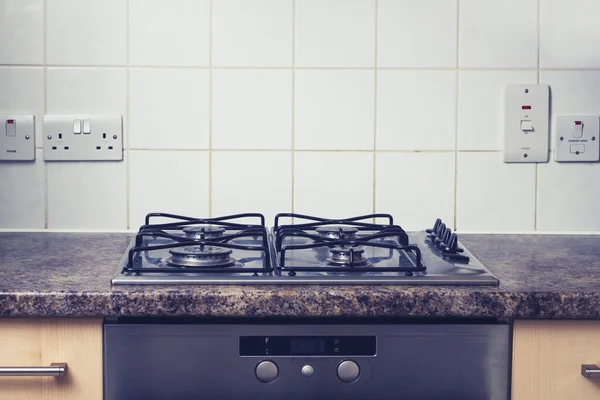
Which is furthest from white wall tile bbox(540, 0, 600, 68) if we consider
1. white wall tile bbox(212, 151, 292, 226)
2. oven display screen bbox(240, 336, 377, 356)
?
oven display screen bbox(240, 336, 377, 356)

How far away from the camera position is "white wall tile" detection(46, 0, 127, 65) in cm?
165

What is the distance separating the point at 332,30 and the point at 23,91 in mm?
706

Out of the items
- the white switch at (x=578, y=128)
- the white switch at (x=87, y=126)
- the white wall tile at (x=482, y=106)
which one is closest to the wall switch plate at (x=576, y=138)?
the white switch at (x=578, y=128)

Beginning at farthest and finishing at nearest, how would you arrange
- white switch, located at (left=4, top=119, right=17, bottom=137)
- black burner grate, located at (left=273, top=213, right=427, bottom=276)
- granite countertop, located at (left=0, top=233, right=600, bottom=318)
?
1. white switch, located at (left=4, top=119, right=17, bottom=137)
2. black burner grate, located at (left=273, top=213, right=427, bottom=276)
3. granite countertop, located at (left=0, top=233, right=600, bottom=318)

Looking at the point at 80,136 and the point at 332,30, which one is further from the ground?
the point at 332,30

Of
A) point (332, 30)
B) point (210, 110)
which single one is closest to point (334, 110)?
point (332, 30)

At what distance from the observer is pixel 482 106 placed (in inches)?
66.4

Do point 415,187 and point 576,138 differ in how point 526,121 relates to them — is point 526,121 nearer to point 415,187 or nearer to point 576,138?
point 576,138

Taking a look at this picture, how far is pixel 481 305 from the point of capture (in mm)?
1106

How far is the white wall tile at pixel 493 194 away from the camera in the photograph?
1.70 meters

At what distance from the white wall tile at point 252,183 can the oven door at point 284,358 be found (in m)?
0.60

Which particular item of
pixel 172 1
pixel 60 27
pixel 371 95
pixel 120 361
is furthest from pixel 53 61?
pixel 120 361

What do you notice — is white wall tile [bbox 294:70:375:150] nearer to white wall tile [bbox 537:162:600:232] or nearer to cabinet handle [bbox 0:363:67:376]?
white wall tile [bbox 537:162:600:232]

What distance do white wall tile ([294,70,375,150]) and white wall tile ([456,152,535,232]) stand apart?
24 centimetres
